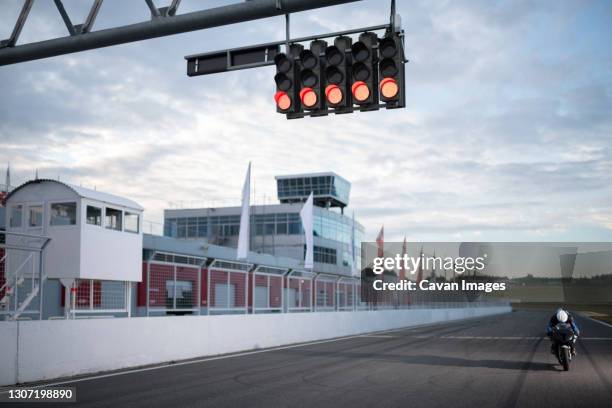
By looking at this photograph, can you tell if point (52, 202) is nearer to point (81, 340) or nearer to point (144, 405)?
point (81, 340)

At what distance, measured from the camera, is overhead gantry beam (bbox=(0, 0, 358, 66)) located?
7.38m

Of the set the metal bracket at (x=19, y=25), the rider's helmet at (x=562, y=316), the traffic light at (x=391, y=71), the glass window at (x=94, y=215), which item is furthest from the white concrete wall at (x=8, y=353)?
the rider's helmet at (x=562, y=316)

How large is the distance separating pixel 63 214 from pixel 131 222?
76.1 inches

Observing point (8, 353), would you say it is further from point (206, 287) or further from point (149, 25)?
point (206, 287)

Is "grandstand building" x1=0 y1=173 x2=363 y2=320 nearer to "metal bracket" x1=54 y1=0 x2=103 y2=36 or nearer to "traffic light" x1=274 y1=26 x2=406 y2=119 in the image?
"metal bracket" x1=54 y1=0 x2=103 y2=36

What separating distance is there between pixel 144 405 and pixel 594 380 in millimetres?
8054

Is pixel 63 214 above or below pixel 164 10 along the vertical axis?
below

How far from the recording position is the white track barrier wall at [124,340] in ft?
37.8

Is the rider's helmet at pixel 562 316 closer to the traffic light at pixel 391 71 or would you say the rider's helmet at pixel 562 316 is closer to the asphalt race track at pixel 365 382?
the asphalt race track at pixel 365 382

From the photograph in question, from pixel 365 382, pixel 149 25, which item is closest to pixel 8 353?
pixel 365 382

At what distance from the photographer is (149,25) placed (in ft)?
25.9

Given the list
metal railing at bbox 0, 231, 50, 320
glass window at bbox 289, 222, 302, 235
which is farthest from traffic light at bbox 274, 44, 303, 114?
glass window at bbox 289, 222, 302, 235

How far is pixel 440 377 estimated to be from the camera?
12680 millimetres

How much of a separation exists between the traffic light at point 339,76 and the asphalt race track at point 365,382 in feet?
13.2
